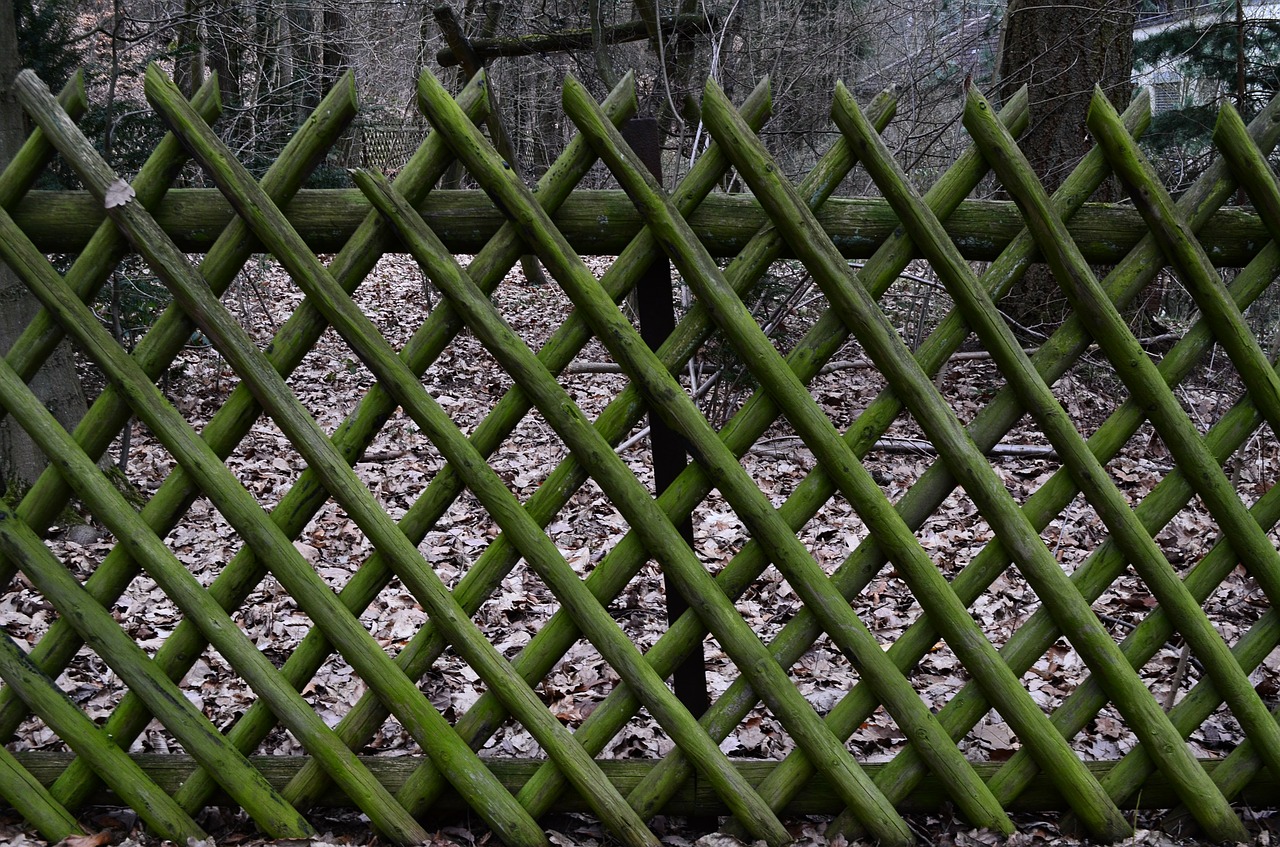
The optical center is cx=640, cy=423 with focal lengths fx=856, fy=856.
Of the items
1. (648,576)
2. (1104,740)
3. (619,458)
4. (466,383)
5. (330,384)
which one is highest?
(330,384)

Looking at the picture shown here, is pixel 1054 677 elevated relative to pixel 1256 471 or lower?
lower

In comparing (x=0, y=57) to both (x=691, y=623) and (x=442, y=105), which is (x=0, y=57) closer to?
(x=442, y=105)

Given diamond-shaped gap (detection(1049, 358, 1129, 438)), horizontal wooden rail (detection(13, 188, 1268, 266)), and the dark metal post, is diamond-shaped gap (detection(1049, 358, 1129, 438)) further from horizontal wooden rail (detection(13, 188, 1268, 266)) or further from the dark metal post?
the dark metal post

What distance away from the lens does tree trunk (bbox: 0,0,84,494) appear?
11.3ft

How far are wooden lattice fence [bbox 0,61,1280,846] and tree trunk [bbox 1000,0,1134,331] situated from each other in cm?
338

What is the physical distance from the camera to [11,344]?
346 cm

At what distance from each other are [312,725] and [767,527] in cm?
116

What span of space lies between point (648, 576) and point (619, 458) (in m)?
1.73

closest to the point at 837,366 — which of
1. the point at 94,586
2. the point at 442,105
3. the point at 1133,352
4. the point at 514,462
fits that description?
the point at 514,462

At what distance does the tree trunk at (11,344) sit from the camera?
345 cm

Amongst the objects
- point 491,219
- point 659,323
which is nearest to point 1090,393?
point 659,323

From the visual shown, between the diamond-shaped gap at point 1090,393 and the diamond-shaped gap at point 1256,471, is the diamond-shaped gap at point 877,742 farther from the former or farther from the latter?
the diamond-shaped gap at point 1090,393

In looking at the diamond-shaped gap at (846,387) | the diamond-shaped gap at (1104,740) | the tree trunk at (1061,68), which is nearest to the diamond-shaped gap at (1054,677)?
the diamond-shaped gap at (1104,740)

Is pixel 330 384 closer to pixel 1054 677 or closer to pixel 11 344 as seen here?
pixel 11 344
